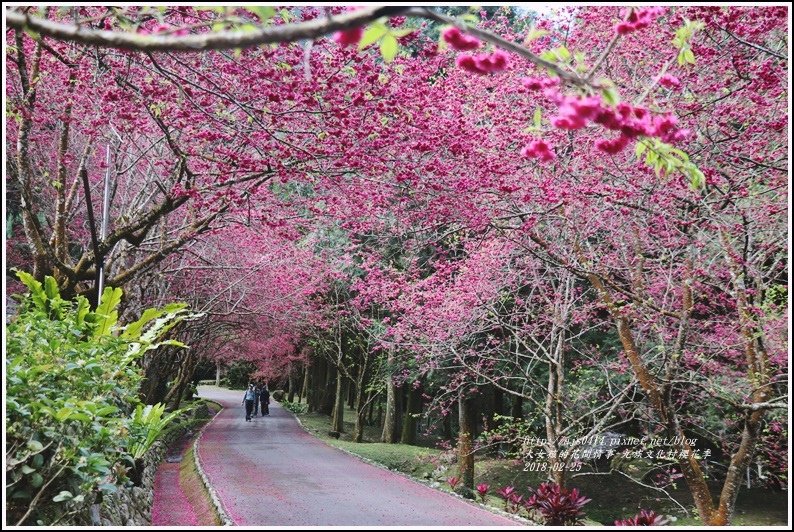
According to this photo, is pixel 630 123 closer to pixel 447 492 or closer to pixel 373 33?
pixel 373 33

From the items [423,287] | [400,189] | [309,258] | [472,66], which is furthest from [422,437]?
[472,66]

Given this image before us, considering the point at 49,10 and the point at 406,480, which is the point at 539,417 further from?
the point at 49,10

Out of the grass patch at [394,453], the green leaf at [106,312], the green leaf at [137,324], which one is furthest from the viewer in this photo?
the grass patch at [394,453]

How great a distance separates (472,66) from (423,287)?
1134 centimetres

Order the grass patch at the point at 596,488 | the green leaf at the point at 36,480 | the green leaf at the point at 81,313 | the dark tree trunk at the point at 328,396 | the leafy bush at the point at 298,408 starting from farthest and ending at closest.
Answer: the leafy bush at the point at 298,408
the dark tree trunk at the point at 328,396
the grass patch at the point at 596,488
the green leaf at the point at 81,313
the green leaf at the point at 36,480

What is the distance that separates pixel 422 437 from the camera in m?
26.6

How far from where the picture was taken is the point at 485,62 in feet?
9.32

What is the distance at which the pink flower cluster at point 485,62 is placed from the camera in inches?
110

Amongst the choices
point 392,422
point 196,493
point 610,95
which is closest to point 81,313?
point 196,493

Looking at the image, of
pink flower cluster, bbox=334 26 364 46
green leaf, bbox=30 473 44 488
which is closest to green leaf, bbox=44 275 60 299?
green leaf, bbox=30 473 44 488

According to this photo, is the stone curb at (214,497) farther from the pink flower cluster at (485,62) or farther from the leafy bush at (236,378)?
the leafy bush at (236,378)

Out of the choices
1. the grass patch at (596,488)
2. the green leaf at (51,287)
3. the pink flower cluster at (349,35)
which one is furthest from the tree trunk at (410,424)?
the pink flower cluster at (349,35)

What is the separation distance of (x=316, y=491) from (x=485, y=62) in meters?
10.3

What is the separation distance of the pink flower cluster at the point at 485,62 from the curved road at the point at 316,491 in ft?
24.3
